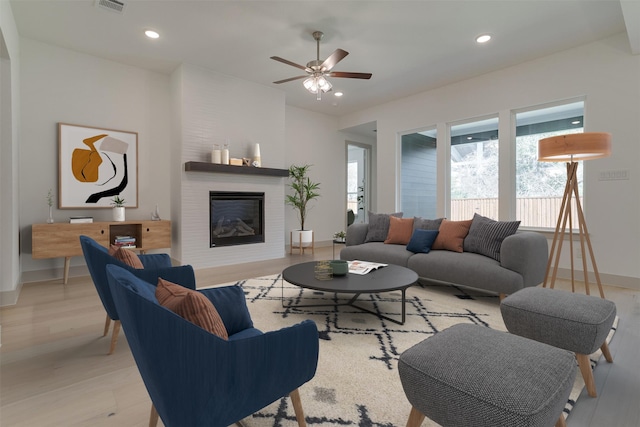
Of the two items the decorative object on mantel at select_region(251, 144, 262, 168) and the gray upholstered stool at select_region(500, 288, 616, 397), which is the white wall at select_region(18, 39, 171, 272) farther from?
the gray upholstered stool at select_region(500, 288, 616, 397)

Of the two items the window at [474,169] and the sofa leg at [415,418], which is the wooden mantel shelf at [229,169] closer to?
the window at [474,169]

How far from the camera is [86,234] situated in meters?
3.91

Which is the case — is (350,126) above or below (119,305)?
above

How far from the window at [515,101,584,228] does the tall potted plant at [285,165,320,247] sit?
136 inches

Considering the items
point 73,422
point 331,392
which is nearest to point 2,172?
point 73,422

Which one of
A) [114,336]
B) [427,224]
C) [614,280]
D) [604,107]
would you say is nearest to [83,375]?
[114,336]

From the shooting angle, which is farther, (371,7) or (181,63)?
(181,63)

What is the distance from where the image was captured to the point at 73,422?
1.45m

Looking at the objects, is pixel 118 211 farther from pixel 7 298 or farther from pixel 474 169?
pixel 474 169

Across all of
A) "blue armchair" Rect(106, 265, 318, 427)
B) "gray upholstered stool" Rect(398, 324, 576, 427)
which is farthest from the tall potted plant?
"blue armchair" Rect(106, 265, 318, 427)

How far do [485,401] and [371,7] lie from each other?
350 cm

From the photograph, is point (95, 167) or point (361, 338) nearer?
point (361, 338)

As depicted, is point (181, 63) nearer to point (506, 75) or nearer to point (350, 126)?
point (350, 126)

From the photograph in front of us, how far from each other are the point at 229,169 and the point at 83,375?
343 centimetres
